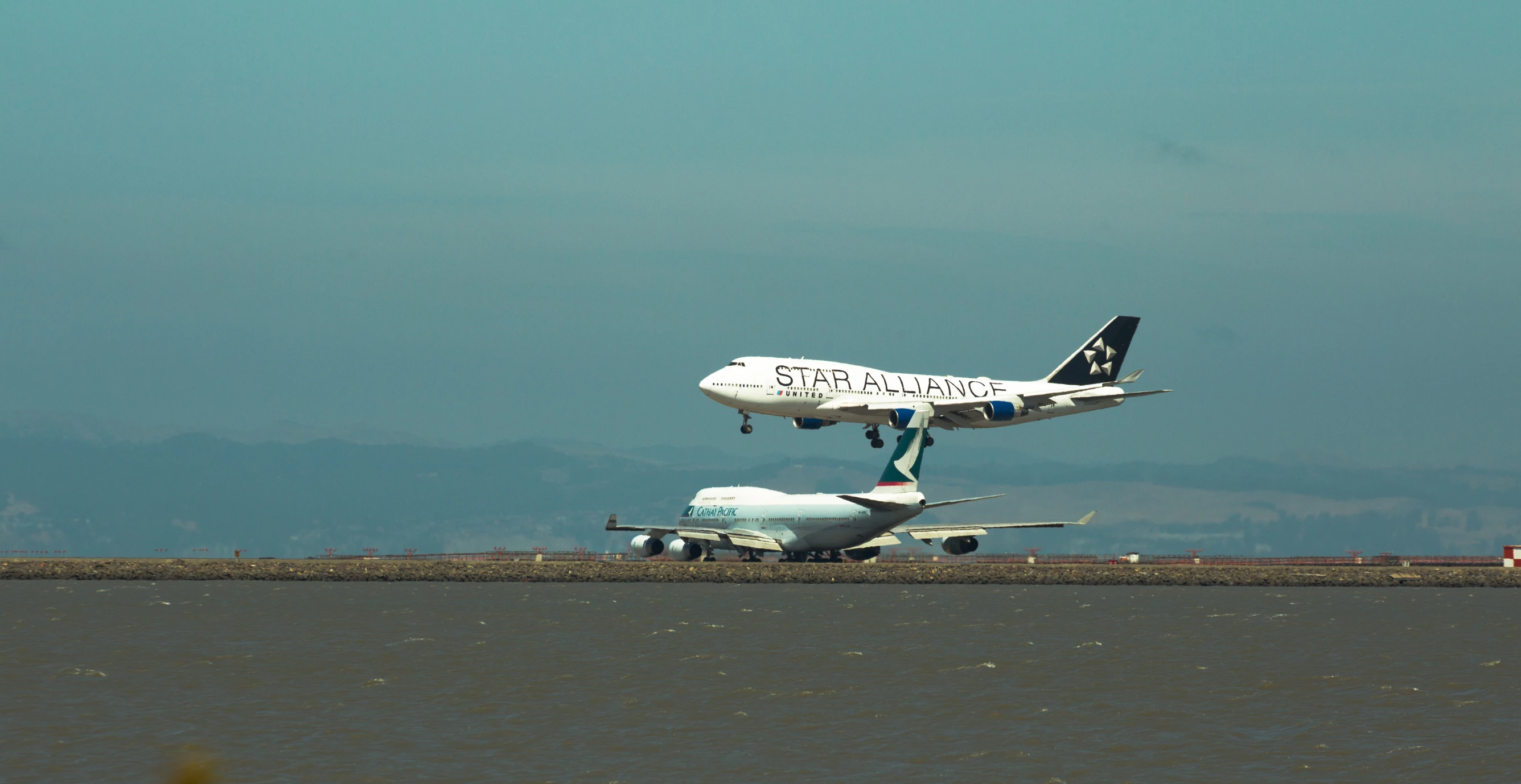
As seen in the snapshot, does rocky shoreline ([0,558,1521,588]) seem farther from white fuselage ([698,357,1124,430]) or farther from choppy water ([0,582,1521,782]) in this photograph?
choppy water ([0,582,1521,782])

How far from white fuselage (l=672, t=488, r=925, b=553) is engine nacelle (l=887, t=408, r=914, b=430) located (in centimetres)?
809

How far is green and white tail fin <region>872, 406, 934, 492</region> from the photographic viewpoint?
10506 centimetres

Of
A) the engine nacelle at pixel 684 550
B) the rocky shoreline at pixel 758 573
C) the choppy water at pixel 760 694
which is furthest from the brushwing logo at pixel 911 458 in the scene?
the choppy water at pixel 760 694

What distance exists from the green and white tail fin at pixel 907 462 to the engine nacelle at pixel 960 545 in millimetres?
12228

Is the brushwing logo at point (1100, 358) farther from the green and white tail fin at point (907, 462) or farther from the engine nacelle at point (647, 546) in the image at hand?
the engine nacelle at point (647, 546)

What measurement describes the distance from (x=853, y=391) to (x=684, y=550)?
2607 centimetres

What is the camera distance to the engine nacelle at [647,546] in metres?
125

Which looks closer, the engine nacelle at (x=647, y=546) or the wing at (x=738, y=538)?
the wing at (x=738, y=538)

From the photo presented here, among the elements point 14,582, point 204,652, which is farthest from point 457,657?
point 14,582

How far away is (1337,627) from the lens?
68875 mm

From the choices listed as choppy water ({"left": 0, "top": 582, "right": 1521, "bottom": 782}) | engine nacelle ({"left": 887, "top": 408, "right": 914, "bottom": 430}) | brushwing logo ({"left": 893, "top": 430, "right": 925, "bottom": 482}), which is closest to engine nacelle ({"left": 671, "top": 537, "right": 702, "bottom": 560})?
brushwing logo ({"left": 893, "top": 430, "right": 925, "bottom": 482})

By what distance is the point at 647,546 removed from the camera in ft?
410

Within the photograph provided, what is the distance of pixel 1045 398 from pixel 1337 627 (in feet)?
133

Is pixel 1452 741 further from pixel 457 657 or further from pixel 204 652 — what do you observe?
pixel 204 652
